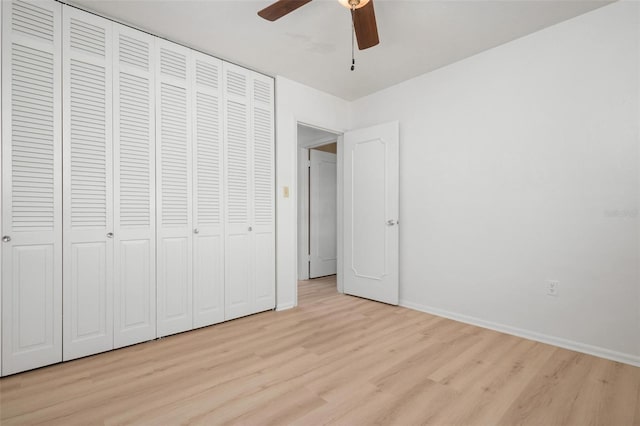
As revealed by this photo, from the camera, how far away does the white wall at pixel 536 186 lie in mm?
2311

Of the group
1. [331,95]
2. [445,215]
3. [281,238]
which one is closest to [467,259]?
[445,215]

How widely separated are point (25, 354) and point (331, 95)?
3.77 metres

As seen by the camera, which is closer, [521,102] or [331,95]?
[521,102]

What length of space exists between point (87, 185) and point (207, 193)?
3.03 ft

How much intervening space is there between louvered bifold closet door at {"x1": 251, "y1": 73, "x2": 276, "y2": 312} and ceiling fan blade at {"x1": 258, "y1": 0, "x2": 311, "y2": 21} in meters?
1.30

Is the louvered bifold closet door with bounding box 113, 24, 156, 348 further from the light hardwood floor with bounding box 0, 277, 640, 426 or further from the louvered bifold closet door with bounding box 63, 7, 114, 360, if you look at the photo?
the light hardwood floor with bounding box 0, 277, 640, 426

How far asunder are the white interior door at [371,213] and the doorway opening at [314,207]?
41.2 inches

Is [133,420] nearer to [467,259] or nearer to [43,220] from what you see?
[43,220]

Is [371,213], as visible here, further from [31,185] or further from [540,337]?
[31,185]

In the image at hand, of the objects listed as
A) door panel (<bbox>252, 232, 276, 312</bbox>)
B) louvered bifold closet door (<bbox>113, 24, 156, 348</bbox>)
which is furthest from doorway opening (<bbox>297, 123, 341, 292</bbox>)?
louvered bifold closet door (<bbox>113, 24, 156, 348</bbox>)

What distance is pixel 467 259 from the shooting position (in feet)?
10.2

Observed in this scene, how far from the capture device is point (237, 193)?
10.6 feet

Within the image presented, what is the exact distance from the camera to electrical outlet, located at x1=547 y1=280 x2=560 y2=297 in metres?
2.57

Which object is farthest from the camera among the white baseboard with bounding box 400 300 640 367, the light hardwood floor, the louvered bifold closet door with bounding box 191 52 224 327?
the louvered bifold closet door with bounding box 191 52 224 327
